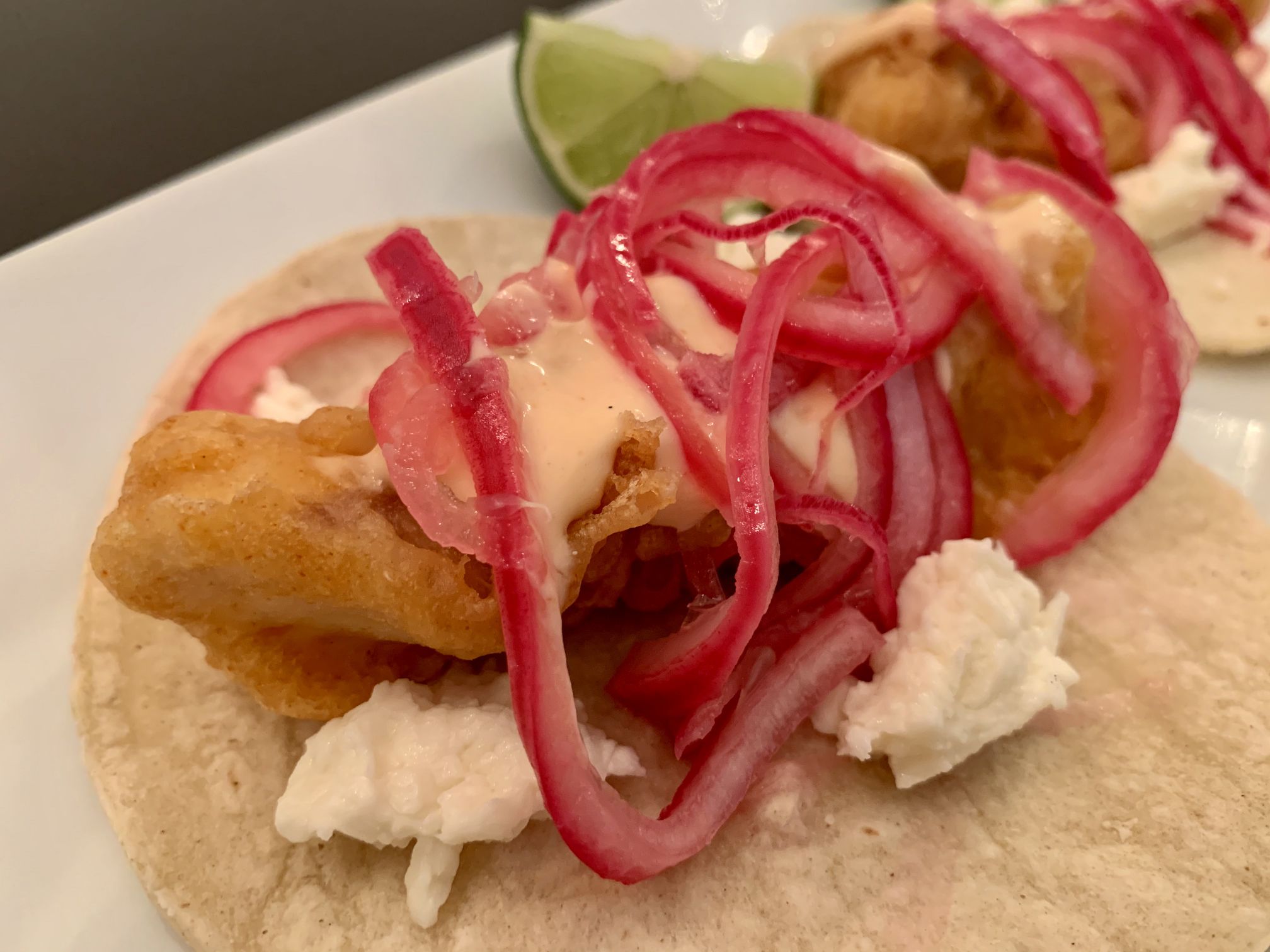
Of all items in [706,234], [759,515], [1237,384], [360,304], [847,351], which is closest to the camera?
[759,515]

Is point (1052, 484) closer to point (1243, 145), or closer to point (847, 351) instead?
point (847, 351)

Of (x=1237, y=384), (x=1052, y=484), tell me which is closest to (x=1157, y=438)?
(x=1052, y=484)

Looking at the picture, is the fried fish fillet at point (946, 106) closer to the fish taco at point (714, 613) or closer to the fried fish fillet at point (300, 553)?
the fish taco at point (714, 613)

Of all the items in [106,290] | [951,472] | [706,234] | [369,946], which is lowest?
[369,946]

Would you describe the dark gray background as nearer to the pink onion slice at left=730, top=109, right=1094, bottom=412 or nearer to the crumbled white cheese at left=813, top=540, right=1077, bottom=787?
the pink onion slice at left=730, top=109, right=1094, bottom=412

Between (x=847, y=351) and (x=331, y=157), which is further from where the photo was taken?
(x=331, y=157)

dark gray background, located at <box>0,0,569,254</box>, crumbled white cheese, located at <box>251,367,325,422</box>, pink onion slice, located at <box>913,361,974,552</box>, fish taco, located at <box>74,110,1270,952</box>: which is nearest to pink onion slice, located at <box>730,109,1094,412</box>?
fish taco, located at <box>74,110,1270,952</box>

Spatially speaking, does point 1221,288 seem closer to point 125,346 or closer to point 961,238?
point 961,238
